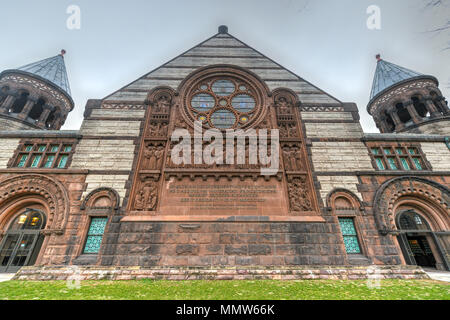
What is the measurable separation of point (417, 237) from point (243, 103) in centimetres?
1294

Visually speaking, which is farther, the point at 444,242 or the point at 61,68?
the point at 61,68

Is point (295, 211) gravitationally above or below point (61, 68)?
below

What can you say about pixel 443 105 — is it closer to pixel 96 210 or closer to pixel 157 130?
pixel 157 130

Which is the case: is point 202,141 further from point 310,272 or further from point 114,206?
point 310,272

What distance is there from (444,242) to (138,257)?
47.1ft

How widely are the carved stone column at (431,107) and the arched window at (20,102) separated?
3559 cm

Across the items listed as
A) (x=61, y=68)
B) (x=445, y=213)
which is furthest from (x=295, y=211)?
(x=61, y=68)

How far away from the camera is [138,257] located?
814 centimetres

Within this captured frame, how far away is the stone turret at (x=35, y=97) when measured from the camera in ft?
52.2

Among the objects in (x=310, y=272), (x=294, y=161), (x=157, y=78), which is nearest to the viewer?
(x=310, y=272)

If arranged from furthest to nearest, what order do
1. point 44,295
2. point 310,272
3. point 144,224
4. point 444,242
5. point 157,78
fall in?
point 157,78
point 444,242
point 144,224
point 310,272
point 44,295

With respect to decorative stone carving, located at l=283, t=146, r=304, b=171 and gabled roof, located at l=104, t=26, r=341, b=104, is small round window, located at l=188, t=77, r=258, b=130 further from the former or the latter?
decorative stone carving, located at l=283, t=146, r=304, b=171

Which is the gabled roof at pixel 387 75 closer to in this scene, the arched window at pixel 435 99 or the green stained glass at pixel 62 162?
the arched window at pixel 435 99

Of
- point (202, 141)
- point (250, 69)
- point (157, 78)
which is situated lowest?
point (202, 141)
